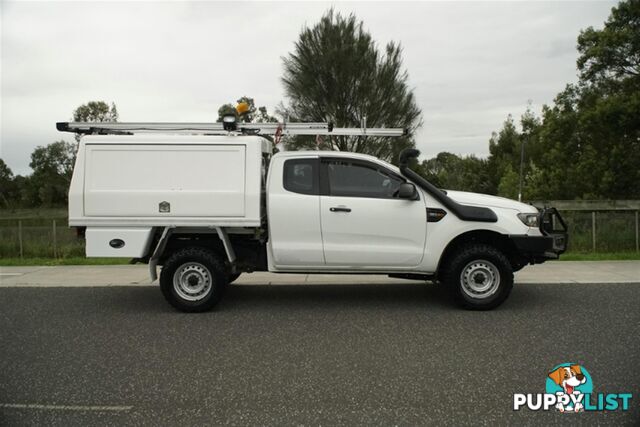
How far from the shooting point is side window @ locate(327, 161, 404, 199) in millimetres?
7102

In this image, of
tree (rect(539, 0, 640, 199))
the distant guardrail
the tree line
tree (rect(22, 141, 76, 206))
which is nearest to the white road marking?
the distant guardrail

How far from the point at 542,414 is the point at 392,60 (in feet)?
61.9

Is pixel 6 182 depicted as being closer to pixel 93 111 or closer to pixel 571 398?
pixel 93 111

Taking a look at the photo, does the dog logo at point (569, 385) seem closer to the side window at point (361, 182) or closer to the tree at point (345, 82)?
the side window at point (361, 182)

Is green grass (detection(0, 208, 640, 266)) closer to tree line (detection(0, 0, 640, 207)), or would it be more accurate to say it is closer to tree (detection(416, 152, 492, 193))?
tree line (detection(0, 0, 640, 207))

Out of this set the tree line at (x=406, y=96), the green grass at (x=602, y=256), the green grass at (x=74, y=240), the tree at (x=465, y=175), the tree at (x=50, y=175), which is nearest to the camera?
the green grass at (x=602, y=256)

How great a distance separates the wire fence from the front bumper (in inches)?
204

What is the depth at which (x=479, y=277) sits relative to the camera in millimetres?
7102

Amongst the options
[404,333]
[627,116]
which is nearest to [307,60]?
[627,116]

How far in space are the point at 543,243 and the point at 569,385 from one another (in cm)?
290

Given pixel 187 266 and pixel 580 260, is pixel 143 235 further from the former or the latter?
pixel 580 260

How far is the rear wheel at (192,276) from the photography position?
711cm

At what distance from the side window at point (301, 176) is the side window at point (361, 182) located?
0.20 meters

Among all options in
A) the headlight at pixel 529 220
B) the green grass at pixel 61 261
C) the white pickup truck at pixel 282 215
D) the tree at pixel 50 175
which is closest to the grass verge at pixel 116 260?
the green grass at pixel 61 261
